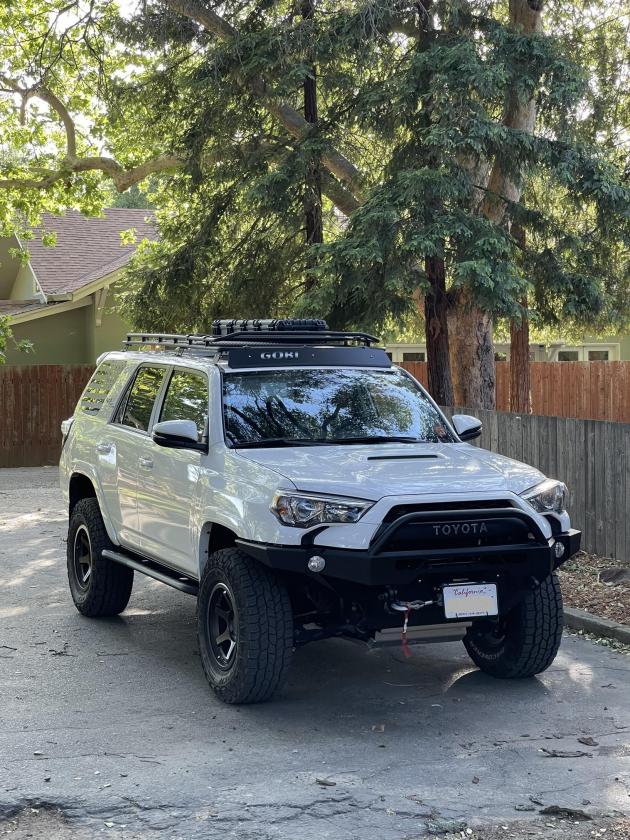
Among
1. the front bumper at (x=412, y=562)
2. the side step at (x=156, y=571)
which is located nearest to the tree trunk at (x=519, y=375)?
the side step at (x=156, y=571)

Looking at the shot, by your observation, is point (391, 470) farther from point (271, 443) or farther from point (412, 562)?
point (271, 443)

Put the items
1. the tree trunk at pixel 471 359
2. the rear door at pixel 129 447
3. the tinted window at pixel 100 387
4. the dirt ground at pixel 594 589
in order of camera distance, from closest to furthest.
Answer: the rear door at pixel 129 447, the dirt ground at pixel 594 589, the tinted window at pixel 100 387, the tree trunk at pixel 471 359

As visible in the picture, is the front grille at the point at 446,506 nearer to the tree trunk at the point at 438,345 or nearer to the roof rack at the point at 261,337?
the roof rack at the point at 261,337

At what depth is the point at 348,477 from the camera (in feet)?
21.1

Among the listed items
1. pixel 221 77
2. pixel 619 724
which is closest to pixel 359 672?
pixel 619 724

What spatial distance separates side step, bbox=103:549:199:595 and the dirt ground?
327cm

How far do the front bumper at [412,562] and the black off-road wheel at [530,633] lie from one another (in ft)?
1.56

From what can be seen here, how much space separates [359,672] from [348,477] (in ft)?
5.58

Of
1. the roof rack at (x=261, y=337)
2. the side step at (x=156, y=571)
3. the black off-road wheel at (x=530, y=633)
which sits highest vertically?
the roof rack at (x=261, y=337)

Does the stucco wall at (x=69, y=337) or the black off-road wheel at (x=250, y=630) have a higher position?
the stucco wall at (x=69, y=337)

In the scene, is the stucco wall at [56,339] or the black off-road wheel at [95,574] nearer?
the black off-road wheel at [95,574]

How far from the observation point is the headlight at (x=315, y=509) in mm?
6234

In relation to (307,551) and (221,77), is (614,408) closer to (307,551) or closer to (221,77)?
(221,77)

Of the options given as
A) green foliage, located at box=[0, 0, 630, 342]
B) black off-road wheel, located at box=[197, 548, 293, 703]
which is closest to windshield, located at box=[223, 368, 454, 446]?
black off-road wheel, located at box=[197, 548, 293, 703]
